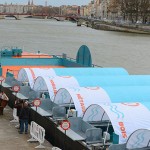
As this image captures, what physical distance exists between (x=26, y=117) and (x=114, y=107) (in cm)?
229

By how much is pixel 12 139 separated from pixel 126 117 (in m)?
2.80

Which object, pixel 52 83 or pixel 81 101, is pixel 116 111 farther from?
pixel 52 83

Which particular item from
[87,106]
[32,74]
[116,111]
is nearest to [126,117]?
[116,111]

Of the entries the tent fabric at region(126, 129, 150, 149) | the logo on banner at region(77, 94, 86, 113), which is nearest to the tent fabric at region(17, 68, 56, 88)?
the logo on banner at region(77, 94, 86, 113)

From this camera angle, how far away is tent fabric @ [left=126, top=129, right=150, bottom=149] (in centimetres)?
809

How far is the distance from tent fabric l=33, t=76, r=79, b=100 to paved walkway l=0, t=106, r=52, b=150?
1480mm

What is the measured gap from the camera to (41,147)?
31.6 feet

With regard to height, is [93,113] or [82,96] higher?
[82,96]

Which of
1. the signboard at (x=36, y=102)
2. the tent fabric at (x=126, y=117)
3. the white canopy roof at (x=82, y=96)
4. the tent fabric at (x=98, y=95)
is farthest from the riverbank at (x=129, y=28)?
the tent fabric at (x=126, y=117)

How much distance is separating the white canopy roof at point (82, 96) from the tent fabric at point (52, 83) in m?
0.60

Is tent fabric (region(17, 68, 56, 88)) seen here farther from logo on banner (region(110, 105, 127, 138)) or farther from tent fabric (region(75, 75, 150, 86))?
logo on banner (region(110, 105, 127, 138))

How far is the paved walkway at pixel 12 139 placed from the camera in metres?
9.61

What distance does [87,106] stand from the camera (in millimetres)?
10555

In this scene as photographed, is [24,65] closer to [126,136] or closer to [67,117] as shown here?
[67,117]
